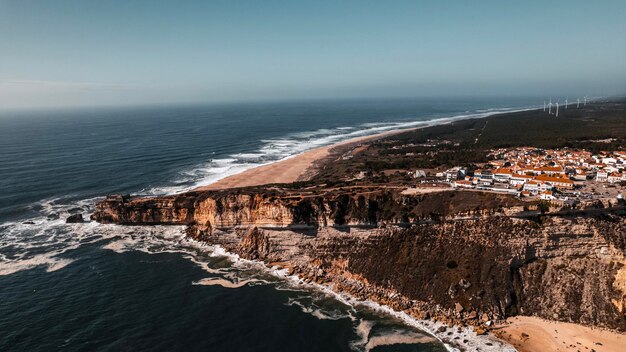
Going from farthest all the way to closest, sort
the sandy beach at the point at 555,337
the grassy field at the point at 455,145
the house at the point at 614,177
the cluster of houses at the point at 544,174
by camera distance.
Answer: the grassy field at the point at 455,145 < the house at the point at 614,177 < the cluster of houses at the point at 544,174 < the sandy beach at the point at 555,337

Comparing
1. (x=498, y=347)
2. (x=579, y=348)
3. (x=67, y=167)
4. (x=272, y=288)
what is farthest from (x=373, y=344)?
(x=67, y=167)

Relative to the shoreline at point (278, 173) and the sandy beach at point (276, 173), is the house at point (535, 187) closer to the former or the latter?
the shoreline at point (278, 173)

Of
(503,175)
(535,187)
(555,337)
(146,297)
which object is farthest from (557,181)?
(146,297)


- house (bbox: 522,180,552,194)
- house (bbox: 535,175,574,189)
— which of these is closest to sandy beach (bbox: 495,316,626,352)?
house (bbox: 522,180,552,194)

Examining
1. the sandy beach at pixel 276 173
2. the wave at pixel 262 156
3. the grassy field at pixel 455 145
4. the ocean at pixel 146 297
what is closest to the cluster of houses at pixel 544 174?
the grassy field at pixel 455 145

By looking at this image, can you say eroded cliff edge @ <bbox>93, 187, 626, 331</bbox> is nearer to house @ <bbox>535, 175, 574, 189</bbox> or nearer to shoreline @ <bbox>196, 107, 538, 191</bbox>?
house @ <bbox>535, 175, 574, 189</bbox>

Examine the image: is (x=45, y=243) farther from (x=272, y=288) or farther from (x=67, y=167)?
(x=67, y=167)
